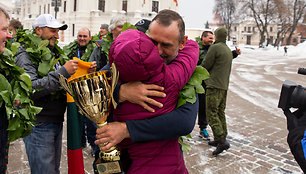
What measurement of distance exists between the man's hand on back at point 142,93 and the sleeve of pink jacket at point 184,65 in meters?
0.16

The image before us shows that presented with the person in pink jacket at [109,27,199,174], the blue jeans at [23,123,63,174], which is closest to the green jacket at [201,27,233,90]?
the blue jeans at [23,123,63,174]

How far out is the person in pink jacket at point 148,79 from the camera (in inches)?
60.9

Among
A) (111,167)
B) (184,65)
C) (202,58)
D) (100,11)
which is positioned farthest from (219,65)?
(100,11)

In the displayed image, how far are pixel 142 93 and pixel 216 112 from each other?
405 cm

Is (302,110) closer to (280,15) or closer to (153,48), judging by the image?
(153,48)

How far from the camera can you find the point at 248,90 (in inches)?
513

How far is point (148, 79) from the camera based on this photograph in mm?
1698

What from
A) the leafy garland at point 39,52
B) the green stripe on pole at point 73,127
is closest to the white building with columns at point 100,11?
the leafy garland at point 39,52

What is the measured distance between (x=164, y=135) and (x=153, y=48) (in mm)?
561

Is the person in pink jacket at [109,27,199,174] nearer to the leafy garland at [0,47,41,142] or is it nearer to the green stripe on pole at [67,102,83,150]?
the leafy garland at [0,47,41,142]

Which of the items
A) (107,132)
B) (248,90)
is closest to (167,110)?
(107,132)

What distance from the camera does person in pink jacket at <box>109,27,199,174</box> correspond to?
1.55 metres

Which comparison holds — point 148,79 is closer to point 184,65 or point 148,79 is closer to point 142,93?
point 142,93

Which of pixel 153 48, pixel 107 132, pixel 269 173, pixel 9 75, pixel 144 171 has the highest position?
pixel 153 48
